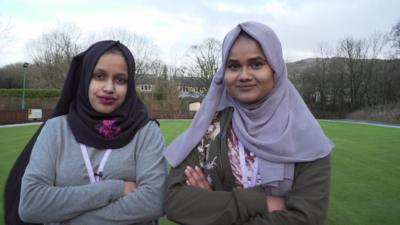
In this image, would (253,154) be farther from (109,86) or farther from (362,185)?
(362,185)

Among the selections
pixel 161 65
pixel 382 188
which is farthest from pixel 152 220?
pixel 161 65

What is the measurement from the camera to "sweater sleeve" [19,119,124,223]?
81.7 inches

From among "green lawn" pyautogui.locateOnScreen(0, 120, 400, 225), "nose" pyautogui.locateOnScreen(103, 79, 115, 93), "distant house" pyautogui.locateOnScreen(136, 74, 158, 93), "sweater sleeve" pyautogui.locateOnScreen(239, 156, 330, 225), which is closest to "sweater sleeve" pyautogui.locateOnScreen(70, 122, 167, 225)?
"nose" pyautogui.locateOnScreen(103, 79, 115, 93)

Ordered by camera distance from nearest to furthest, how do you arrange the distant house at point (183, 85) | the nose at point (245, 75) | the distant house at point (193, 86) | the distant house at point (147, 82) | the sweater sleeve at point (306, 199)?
1. the sweater sleeve at point (306, 199)
2. the nose at point (245, 75)
3. the distant house at point (147, 82)
4. the distant house at point (183, 85)
5. the distant house at point (193, 86)

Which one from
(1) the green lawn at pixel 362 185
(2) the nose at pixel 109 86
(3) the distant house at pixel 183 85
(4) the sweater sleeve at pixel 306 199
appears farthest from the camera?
(3) the distant house at pixel 183 85

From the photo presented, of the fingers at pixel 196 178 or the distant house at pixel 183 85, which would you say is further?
the distant house at pixel 183 85

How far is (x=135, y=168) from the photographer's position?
90.0 inches

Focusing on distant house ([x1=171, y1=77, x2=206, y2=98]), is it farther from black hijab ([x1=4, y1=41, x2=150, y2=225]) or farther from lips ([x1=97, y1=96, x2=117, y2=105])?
lips ([x1=97, y1=96, x2=117, y2=105])

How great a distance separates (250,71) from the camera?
6.73 feet

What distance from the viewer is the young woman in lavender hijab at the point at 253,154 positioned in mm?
1956

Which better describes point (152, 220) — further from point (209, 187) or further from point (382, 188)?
point (382, 188)

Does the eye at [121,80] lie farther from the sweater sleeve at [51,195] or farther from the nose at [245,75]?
the nose at [245,75]

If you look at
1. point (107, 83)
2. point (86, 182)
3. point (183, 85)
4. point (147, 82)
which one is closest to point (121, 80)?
point (107, 83)

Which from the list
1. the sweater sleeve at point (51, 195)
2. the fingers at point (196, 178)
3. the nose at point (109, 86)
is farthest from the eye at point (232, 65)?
the sweater sleeve at point (51, 195)
